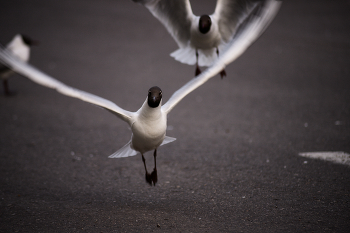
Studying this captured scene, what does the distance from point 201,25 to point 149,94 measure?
147 centimetres

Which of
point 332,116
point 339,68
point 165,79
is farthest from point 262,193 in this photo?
point 339,68

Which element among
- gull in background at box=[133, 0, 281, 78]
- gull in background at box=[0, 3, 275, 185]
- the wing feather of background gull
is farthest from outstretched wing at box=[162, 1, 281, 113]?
the wing feather of background gull

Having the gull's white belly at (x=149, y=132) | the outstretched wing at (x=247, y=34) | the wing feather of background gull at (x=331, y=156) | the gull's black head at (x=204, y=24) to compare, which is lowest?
the wing feather of background gull at (x=331, y=156)

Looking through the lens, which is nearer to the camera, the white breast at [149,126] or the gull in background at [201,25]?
the white breast at [149,126]

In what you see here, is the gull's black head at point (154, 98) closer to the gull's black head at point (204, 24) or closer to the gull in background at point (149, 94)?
the gull in background at point (149, 94)

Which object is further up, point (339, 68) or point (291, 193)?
point (339, 68)

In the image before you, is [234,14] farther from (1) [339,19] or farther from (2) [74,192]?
(1) [339,19]

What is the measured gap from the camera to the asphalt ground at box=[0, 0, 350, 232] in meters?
3.90

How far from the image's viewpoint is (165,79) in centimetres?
907

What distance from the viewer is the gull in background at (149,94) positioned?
133 inches

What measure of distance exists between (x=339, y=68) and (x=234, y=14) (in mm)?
4964

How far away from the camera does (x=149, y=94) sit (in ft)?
12.9

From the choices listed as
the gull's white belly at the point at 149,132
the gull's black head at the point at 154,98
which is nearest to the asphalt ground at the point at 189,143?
the gull's white belly at the point at 149,132

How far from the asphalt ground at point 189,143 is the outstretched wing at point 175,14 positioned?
5.52 ft
